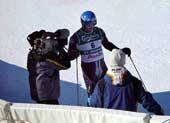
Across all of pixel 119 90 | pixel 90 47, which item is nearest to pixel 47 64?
pixel 90 47

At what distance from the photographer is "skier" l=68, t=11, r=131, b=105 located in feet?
13.9

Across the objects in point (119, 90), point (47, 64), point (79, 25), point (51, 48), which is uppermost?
point (79, 25)

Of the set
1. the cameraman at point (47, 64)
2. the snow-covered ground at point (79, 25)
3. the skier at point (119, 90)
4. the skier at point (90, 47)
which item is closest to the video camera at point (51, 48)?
the cameraman at point (47, 64)

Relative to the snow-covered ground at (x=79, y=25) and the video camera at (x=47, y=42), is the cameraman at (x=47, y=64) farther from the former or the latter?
the snow-covered ground at (x=79, y=25)

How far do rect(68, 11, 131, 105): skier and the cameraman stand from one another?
25 cm

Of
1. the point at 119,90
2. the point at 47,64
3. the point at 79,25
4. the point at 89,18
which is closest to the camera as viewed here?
the point at 119,90

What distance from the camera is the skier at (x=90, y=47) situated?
4223 millimetres

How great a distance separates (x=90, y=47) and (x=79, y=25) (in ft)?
1.23

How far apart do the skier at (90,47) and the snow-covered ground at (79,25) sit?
9 centimetres

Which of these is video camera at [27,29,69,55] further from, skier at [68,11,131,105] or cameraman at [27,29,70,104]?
skier at [68,11,131,105]

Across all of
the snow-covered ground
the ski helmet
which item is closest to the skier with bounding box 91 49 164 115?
the snow-covered ground

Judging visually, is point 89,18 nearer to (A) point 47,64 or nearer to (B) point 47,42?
(B) point 47,42

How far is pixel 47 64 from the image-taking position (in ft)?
12.5

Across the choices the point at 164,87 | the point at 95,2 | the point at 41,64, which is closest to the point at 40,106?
the point at 41,64
